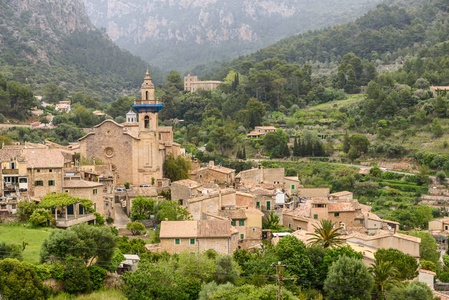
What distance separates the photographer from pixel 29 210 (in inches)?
1184

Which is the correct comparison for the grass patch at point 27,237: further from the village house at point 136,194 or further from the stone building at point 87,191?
the village house at point 136,194

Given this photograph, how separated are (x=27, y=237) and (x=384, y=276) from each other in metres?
16.3

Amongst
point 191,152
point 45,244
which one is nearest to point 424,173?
point 191,152

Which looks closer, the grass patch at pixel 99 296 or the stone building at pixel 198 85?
the grass patch at pixel 99 296

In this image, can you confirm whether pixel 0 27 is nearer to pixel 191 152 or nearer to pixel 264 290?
pixel 191 152

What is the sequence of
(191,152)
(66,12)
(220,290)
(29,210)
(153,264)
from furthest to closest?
(66,12)
(191,152)
(29,210)
(153,264)
(220,290)

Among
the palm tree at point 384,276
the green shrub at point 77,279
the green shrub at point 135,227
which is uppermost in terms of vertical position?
the green shrub at point 135,227

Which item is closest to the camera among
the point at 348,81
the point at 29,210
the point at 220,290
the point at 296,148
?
the point at 220,290

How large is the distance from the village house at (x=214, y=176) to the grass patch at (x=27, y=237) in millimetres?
17923

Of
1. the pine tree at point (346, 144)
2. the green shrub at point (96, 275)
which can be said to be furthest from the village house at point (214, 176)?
the pine tree at point (346, 144)

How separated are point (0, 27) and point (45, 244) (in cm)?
9613

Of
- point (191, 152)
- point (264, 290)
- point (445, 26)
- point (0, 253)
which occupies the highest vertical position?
point (445, 26)

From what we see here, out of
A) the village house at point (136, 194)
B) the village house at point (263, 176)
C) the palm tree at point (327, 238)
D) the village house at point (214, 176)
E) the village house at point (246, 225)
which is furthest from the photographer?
the village house at point (263, 176)

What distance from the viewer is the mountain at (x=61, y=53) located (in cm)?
10606
